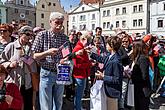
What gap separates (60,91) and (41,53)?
80 centimetres

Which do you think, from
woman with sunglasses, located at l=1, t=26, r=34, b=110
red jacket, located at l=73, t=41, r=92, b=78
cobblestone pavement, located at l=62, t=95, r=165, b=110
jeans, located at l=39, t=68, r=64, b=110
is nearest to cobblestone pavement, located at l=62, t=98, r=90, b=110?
cobblestone pavement, located at l=62, t=95, r=165, b=110

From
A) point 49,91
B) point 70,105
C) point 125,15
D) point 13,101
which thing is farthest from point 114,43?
point 125,15

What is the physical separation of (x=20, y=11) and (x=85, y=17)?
15819 millimetres

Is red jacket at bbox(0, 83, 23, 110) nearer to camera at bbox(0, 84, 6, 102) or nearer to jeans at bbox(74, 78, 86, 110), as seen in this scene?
camera at bbox(0, 84, 6, 102)

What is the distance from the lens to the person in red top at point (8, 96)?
3.20m

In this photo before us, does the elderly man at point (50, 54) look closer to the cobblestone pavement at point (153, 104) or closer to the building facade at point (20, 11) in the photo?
the cobblestone pavement at point (153, 104)

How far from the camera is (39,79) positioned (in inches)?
188

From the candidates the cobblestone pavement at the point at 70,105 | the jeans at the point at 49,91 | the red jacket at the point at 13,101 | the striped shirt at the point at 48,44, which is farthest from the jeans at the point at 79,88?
the red jacket at the point at 13,101

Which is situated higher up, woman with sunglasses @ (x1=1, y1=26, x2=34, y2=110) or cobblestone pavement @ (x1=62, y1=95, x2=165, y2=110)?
woman with sunglasses @ (x1=1, y1=26, x2=34, y2=110)

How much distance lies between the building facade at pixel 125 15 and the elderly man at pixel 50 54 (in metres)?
46.2

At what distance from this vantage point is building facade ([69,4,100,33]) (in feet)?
221

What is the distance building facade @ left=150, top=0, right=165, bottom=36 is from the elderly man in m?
47.1

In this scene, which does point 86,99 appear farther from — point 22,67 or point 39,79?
point 22,67

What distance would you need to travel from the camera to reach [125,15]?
5850cm
